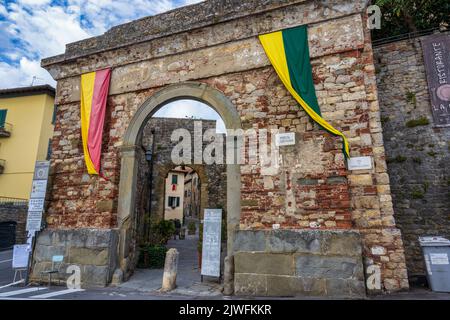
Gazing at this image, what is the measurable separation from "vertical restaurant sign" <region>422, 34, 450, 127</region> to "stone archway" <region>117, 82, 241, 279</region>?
4922mm

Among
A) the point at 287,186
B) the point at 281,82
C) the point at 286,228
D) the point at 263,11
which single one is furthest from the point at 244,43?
the point at 286,228

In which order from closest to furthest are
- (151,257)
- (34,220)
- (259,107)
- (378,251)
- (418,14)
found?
(378,251)
(259,107)
(34,220)
(151,257)
(418,14)

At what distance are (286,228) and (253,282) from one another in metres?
1.08

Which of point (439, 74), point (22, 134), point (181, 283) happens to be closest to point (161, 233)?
point (181, 283)

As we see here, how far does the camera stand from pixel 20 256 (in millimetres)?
6273

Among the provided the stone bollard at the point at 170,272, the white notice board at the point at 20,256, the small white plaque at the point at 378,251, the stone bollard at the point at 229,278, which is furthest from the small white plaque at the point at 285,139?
the white notice board at the point at 20,256

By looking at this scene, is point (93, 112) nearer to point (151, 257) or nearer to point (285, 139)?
point (151, 257)

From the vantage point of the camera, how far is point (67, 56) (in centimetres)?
745

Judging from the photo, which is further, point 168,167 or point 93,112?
point 168,167

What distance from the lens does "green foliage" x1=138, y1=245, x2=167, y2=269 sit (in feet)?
24.9

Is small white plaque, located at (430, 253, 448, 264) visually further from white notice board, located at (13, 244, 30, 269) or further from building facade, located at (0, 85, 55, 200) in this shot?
building facade, located at (0, 85, 55, 200)

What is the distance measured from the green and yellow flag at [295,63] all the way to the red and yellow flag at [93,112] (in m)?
3.95

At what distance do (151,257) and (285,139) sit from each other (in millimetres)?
4927

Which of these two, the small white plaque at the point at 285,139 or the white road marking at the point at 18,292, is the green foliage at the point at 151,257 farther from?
the small white plaque at the point at 285,139
